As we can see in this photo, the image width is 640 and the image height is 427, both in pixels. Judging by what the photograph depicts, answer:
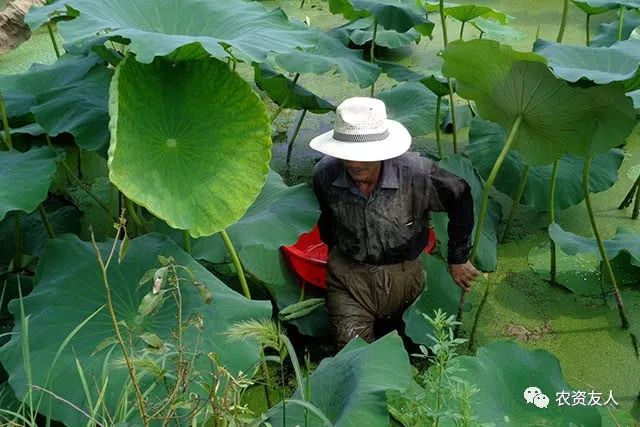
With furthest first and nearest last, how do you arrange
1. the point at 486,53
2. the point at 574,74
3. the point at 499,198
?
the point at 499,198, the point at 486,53, the point at 574,74

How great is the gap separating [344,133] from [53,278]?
94 cm

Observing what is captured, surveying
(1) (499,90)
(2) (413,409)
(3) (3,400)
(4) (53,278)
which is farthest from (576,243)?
(3) (3,400)

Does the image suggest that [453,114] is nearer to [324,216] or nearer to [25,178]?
[324,216]

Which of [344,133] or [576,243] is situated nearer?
[344,133]

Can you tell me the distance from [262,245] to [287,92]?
3.63 feet

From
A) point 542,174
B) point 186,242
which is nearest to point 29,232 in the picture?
point 186,242

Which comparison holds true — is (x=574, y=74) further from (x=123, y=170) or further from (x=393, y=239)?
(x=123, y=170)

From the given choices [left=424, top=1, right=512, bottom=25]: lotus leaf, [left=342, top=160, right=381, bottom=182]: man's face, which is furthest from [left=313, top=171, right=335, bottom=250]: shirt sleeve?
[left=424, top=1, right=512, bottom=25]: lotus leaf

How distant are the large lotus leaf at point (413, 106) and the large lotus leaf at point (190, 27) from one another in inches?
46.7

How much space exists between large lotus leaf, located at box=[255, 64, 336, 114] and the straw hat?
0.87 m

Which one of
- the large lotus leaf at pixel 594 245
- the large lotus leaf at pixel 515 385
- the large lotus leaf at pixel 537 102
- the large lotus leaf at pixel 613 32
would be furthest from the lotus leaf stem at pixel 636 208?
the large lotus leaf at pixel 515 385

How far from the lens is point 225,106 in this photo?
225 cm

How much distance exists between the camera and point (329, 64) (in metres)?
3.07

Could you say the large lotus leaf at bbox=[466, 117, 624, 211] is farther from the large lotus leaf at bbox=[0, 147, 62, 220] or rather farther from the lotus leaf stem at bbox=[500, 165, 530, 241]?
the large lotus leaf at bbox=[0, 147, 62, 220]
